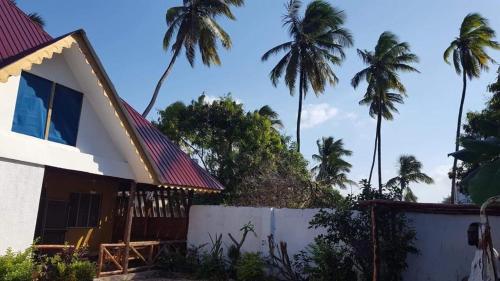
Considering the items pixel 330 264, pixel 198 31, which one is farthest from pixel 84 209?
pixel 198 31

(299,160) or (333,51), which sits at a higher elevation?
(333,51)

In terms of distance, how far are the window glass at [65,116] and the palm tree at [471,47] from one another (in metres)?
24.3

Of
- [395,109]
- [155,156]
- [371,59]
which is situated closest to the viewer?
[155,156]

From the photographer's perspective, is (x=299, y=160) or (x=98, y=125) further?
(x=299, y=160)

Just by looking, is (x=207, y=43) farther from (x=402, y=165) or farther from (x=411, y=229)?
(x=402, y=165)

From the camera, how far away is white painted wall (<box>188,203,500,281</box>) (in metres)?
8.36

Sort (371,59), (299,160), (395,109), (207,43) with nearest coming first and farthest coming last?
(299,160) → (207,43) → (371,59) → (395,109)

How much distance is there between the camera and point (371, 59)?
3203 centimetres

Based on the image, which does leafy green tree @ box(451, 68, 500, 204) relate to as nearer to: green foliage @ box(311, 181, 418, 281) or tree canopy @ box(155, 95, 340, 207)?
green foliage @ box(311, 181, 418, 281)

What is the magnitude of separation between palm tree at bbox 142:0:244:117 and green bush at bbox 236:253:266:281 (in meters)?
15.0

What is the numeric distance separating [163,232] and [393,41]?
24.6 m

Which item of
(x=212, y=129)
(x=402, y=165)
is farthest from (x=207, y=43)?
(x=402, y=165)

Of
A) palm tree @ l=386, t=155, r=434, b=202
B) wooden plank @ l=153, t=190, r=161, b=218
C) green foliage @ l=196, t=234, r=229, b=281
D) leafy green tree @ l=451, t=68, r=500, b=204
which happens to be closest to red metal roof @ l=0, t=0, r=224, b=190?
wooden plank @ l=153, t=190, r=161, b=218

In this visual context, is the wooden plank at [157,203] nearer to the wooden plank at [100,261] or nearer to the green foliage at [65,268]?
the wooden plank at [100,261]
